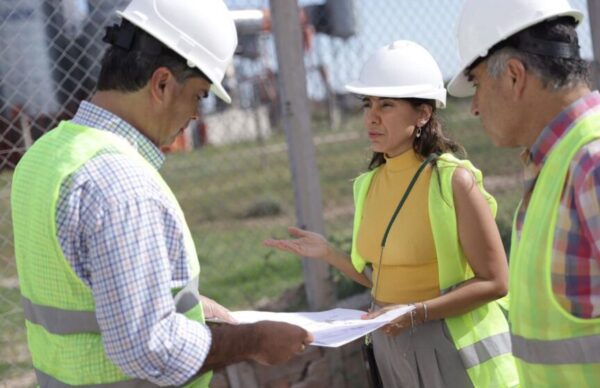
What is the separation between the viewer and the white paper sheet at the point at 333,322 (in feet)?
8.35

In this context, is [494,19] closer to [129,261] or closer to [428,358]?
[129,261]

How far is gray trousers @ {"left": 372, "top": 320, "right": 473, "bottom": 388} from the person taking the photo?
3.04 m

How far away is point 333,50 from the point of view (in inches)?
204

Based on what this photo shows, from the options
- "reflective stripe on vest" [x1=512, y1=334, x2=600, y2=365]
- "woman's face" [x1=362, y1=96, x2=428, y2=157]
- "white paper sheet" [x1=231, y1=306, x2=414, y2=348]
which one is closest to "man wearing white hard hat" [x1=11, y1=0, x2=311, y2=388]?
"white paper sheet" [x1=231, y1=306, x2=414, y2=348]

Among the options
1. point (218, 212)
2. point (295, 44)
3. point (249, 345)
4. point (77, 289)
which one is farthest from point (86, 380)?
point (218, 212)

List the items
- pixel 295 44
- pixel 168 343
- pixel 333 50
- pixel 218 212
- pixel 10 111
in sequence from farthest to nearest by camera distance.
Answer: pixel 218 212 < pixel 333 50 < pixel 10 111 < pixel 295 44 < pixel 168 343

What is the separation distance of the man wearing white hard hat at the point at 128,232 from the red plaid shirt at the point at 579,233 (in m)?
0.69

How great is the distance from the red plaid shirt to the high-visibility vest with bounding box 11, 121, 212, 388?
0.90 metres

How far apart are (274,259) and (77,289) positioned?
589cm

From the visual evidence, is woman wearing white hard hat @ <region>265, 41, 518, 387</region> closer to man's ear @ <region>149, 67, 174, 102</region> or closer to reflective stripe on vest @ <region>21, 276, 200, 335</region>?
reflective stripe on vest @ <region>21, 276, 200, 335</region>

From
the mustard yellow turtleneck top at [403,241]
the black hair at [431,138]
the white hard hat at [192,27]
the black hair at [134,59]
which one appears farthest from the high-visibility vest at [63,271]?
the black hair at [431,138]

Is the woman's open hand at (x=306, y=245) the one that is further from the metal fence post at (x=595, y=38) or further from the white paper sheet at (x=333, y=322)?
the metal fence post at (x=595, y=38)

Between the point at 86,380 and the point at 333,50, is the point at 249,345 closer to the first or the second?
the point at 86,380

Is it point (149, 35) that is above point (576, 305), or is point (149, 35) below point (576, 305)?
above
